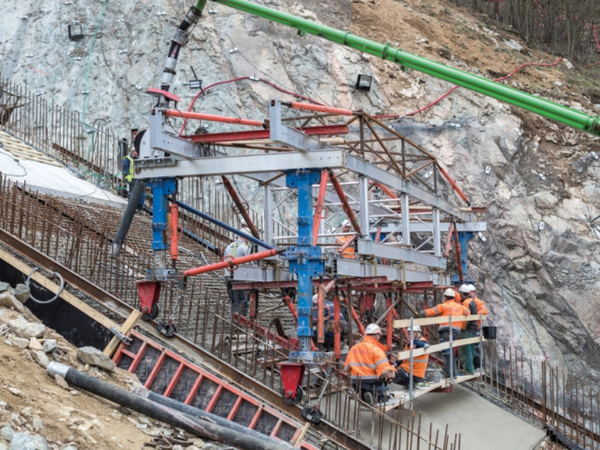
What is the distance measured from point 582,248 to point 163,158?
1248 centimetres

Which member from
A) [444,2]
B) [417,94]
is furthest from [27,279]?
[444,2]

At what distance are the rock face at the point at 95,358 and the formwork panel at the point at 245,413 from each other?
1859mm

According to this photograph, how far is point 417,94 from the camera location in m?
24.3

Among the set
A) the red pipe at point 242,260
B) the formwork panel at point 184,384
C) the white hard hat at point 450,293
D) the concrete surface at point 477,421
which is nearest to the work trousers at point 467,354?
the concrete surface at point 477,421

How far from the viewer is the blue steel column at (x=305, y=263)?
1066 cm

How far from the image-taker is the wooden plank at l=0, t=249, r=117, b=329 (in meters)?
11.6

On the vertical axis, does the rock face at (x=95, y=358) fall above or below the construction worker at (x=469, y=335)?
above

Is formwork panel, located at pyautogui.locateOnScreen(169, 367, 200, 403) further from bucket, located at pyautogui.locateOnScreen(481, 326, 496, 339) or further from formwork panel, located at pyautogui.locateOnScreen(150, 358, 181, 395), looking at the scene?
bucket, located at pyautogui.locateOnScreen(481, 326, 496, 339)

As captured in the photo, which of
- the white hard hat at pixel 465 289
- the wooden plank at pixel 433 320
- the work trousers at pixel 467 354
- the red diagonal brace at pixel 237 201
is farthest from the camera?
the white hard hat at pixel 465 289

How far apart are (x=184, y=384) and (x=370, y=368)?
273 cm

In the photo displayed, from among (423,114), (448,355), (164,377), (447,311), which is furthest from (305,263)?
(423,114)

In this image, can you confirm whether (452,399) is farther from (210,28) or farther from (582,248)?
(210,28)

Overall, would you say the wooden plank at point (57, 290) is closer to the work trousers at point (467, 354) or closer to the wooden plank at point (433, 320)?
the wooden plank at point (433, 320)

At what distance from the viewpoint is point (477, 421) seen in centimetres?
1442
